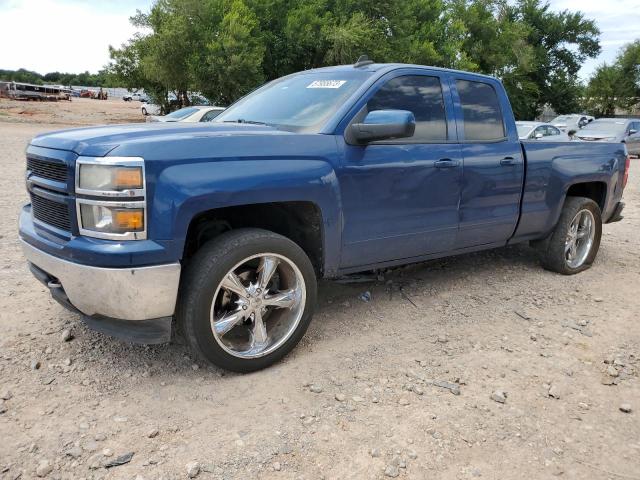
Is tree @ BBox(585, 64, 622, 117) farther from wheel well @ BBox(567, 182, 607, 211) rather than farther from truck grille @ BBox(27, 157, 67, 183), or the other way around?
truck grille @ BBox(27, 157, 67, 183)

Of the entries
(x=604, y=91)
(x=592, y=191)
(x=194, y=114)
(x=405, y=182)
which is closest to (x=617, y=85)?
(x=604, y=91)

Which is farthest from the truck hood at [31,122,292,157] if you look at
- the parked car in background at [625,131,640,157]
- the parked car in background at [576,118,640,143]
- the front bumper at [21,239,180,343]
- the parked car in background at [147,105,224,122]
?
the parked car in background at [625,131,640,157]

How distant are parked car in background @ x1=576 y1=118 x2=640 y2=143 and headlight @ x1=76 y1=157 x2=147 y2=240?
19674 mm

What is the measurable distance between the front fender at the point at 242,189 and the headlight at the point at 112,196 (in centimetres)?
9

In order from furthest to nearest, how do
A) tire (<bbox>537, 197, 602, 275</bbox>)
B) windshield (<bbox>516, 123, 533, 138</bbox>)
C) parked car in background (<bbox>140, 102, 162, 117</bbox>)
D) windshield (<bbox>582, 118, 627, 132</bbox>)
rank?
1. parked car in background (<bbox>140, 102, 162, 117</bbox>)
2. windshield (<bbox>582, 118, 627, 132</bbox>)
3. windshield (<bbox>516, 123, 533, 138</bbox>)
4. tire (<bbox>537, 197, 602, 275</bbox>)

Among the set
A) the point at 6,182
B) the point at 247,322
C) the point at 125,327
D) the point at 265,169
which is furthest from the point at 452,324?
the point at 6,182

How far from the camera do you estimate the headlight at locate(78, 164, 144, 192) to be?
2.72 m

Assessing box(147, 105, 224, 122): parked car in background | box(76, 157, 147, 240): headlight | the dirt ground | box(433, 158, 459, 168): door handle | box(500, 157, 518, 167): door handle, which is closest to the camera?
the dirt ground

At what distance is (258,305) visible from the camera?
328 centimetres

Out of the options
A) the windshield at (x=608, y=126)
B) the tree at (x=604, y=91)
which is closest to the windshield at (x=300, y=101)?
the windshield at (x=608, y=126)

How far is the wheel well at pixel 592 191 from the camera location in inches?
225

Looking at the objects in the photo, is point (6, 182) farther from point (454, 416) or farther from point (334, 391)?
point (454, 416)

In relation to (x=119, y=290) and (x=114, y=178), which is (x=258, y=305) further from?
(x=114, y=178)

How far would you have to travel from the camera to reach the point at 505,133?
15.6ft
